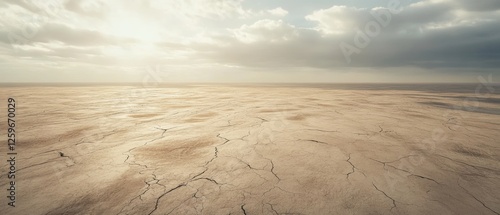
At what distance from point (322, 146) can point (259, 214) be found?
2410 mm

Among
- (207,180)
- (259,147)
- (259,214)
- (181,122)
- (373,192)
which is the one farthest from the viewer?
(181,122)

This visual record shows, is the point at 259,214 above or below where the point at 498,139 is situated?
below

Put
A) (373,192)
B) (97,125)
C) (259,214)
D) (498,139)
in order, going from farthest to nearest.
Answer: (97,125) < (498,139) < (373,192) < (259,214)

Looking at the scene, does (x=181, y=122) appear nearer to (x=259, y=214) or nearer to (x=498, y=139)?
(x=259, y=214)

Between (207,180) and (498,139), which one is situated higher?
(498,139)

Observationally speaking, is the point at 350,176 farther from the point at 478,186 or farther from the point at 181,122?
the point at 181,122

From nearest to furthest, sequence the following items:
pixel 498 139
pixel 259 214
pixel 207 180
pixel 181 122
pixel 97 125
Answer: pixel 259 214 → pixel 207 180 → pixel 498 139 → pixel 97 125 → pixel 181 122

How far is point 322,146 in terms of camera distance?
4.22 meters

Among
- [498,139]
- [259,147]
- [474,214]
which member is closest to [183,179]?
[259,147]

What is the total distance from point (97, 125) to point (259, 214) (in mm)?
5825

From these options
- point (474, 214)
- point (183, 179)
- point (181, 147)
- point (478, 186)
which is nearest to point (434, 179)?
point (478, 186)

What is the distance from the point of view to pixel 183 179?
2.90 m

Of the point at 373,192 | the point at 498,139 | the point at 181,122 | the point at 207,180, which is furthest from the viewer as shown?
the point at 181,122

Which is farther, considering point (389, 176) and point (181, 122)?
point (181, 122)
